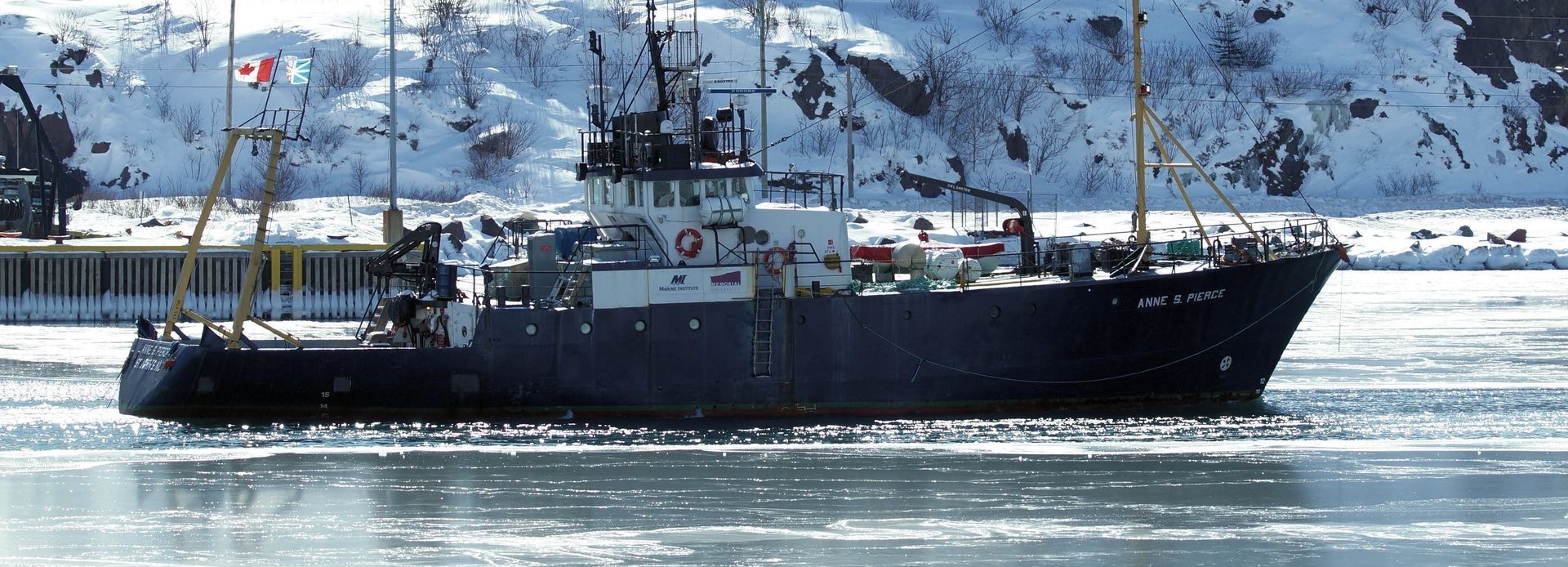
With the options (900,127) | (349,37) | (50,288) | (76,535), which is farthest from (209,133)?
(76,535)

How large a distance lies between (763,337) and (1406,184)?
4745 cm

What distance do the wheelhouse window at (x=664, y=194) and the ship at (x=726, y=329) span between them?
39 millimetres

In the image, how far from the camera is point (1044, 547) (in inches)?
584

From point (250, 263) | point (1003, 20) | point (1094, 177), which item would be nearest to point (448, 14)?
point (1003, 20)

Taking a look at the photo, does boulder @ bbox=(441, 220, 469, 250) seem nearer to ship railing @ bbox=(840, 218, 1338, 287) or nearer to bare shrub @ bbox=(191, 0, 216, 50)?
ship railing @ bbox=(840, 218, 1338, 287)

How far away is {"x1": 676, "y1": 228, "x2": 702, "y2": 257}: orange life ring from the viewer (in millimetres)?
23016

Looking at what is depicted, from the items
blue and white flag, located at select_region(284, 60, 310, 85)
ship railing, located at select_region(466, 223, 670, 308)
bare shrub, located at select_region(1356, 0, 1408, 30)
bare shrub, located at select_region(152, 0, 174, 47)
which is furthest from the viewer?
bare shrub, located at select_region(1356, 0, 1408, 30)

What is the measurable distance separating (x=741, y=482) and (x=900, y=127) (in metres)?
44.4

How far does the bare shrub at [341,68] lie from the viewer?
2440 inches

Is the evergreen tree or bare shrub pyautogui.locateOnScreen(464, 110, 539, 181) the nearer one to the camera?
bare shrub pyautogui.locateOnScreen(464, 110, 539, 181)

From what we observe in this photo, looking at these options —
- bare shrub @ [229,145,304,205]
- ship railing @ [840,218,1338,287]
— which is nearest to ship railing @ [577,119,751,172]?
ship railing @ [840,218,1338,287]

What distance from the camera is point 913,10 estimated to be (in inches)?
2773

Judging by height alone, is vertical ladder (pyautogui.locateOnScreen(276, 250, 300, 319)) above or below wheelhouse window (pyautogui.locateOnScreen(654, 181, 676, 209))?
below

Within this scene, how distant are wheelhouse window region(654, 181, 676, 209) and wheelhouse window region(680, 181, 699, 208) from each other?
130mm
